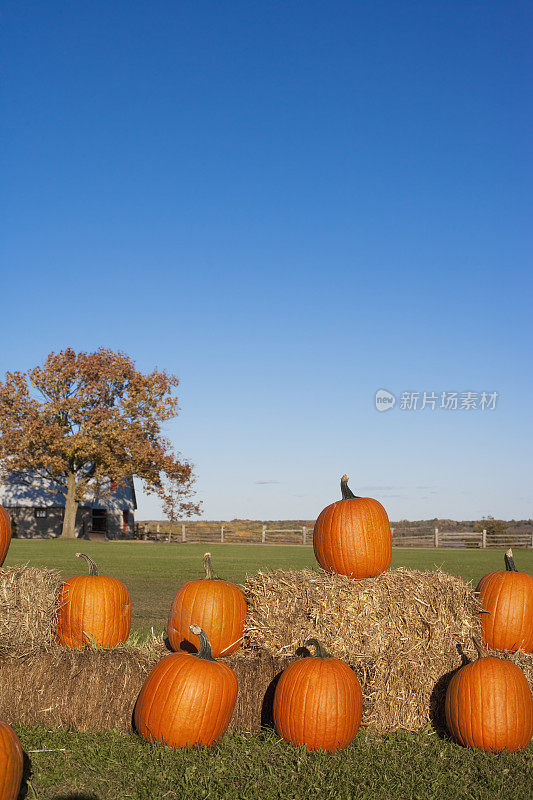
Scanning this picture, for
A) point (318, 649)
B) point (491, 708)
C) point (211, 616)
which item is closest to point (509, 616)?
point (491, 708)

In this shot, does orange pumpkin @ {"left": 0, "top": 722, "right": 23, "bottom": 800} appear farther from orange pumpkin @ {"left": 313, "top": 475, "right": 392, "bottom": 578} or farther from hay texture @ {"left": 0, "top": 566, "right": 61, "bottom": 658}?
orange pumpkin @ {"left": 313, "top": 475, "right": 392, "bottom": 578}

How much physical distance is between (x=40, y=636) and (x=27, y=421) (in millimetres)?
37821

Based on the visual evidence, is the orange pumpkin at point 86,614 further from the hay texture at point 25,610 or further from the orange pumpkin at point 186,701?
the orange pumpkin at point 186,701

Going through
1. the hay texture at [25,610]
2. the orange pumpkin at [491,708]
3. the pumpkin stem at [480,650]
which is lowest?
the orange pumpkin at [491,708]

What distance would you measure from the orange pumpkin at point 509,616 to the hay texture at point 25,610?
3.91 m

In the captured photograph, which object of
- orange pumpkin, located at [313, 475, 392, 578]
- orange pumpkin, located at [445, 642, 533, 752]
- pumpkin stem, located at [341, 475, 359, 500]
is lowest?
orange pumpkin, located at [445, 642, 533, 752]

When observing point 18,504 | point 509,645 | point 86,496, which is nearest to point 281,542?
point 86,496

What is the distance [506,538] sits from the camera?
47531 millimetres

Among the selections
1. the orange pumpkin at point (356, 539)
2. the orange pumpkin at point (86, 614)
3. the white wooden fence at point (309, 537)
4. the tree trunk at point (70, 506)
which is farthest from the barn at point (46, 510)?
the orange pumpkin at point (356, 539)

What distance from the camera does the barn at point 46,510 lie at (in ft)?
160

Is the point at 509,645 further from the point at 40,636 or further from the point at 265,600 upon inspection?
the point at 40,636

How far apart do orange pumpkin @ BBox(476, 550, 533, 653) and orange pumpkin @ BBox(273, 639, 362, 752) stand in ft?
5.74

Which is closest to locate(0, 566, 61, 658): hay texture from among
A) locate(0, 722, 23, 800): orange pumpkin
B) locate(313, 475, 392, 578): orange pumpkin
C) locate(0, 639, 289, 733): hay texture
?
locate(0, 639, 289, 733): hay texture

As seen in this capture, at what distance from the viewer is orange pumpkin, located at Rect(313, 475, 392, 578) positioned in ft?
21.5
